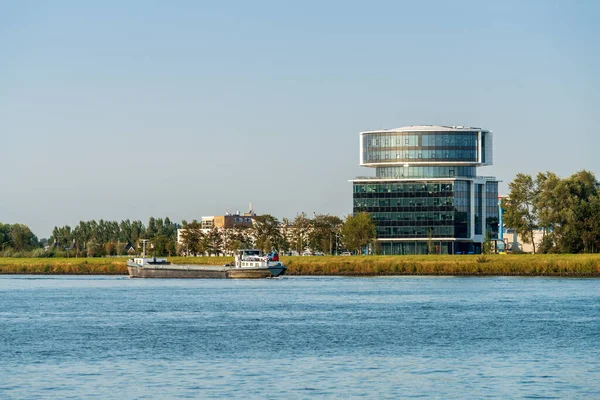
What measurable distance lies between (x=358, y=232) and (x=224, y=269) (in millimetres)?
36631

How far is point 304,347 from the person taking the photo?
5816 centimetres

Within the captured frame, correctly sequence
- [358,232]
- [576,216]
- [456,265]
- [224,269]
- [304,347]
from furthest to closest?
[358,232] < [576,216] < [224,269] < [456,265] < [304,347]

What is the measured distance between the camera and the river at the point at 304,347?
44125 mm

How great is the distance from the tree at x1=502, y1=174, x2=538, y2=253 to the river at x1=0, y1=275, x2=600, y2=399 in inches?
3188

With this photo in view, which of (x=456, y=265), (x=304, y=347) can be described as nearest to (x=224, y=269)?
(x=456, y=265)

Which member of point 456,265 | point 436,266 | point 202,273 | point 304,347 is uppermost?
point 456,265

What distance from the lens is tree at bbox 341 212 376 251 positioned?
643ft

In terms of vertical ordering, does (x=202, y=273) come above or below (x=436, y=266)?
below

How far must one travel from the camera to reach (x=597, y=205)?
172 m

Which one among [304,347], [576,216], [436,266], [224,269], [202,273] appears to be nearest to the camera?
[304,347]

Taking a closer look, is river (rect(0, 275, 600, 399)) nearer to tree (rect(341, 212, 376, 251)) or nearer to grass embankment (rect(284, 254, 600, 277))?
grass embankment (rect(284, 254, 600, 277))

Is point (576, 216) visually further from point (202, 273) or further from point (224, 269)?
point (202, 273)

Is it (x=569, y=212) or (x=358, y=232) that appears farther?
(x=358, y=232)

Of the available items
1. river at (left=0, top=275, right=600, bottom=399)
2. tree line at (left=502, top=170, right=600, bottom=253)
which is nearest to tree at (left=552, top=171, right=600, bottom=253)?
tree line at (left=502, top=170, right=600, bottom=253)
